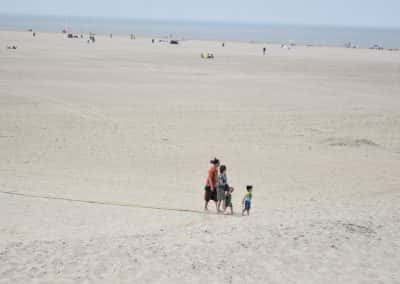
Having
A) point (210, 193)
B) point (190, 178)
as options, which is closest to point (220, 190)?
point (210, 193)

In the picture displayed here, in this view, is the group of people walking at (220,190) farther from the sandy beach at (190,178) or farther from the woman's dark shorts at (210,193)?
the sandy beach at (190,178)

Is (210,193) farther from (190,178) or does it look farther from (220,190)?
(190,178)

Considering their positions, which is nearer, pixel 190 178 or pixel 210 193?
pixel 210 193

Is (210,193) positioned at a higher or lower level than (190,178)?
higher

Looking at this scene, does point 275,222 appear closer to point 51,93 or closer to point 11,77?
point 51,93

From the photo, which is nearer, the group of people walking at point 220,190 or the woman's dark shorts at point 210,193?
the group of people walking at point 220,190

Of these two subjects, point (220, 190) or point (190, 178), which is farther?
point (190, 178)

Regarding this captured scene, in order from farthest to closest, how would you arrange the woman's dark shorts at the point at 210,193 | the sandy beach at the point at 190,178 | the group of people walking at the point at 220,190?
the woman's dark shorts at the point at 210,193 < the group of people walking at the point at 220,190 < the sandy beach at the point at 190,178

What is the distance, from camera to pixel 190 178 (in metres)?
16.3

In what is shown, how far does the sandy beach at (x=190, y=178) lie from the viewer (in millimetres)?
9031

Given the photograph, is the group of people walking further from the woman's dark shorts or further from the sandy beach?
the sandy beach

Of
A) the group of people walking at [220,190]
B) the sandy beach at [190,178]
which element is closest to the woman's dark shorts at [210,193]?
the group of people walking at [220,190]

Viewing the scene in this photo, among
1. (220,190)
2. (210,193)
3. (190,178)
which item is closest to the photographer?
(220,190)

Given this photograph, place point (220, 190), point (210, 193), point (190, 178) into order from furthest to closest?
point (190, 178), point (210, 193), point (220, 190)
